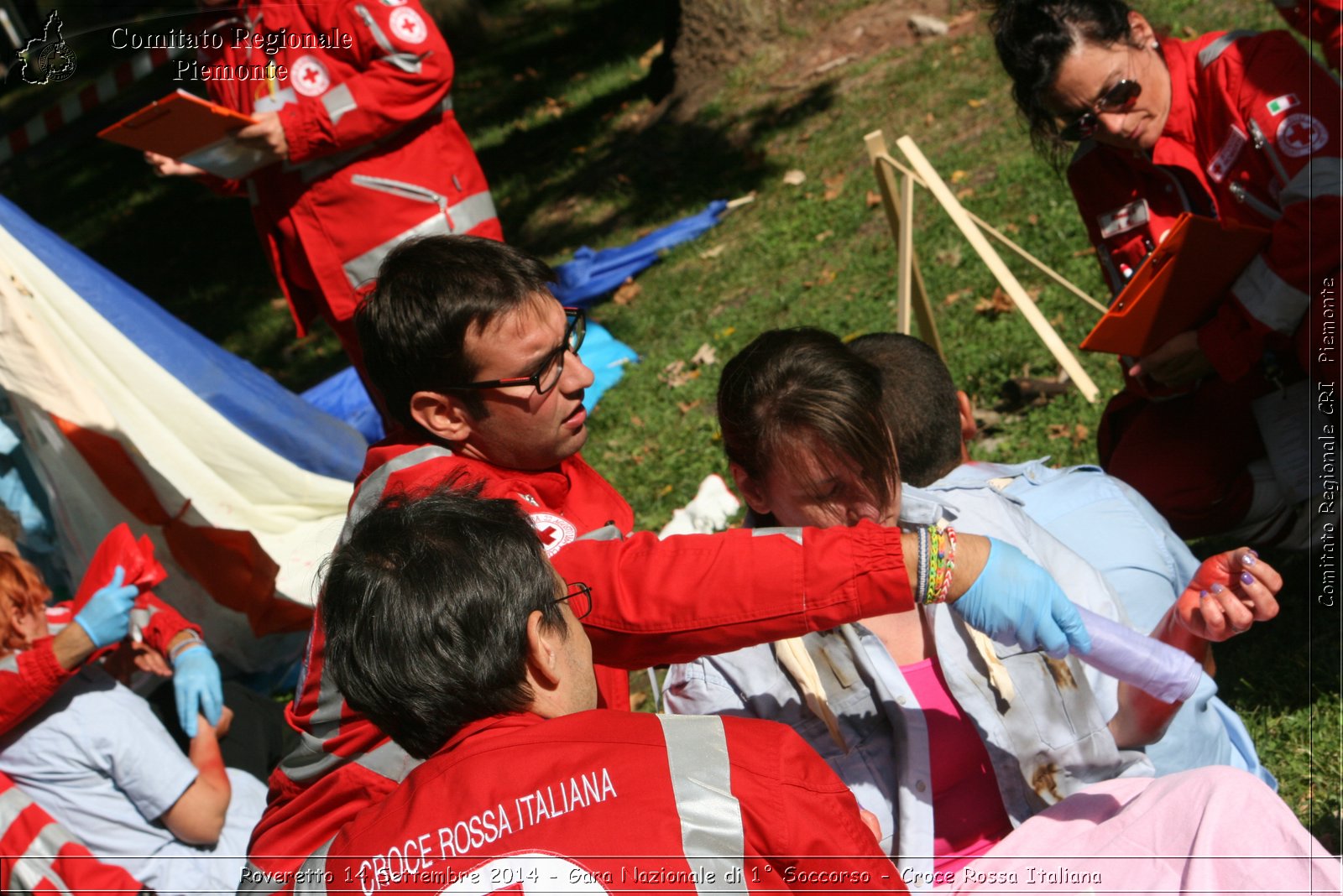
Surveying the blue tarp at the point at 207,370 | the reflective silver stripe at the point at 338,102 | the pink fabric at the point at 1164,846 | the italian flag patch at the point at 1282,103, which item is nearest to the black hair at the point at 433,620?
the pink fabric at the point at 1164,846

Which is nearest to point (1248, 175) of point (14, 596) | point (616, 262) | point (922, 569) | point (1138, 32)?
point (1138, 32)

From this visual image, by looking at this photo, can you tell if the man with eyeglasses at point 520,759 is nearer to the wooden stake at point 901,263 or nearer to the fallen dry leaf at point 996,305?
the wooden stake at point 901,263

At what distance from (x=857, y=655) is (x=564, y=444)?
82 cm

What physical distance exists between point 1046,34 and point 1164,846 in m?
2.22

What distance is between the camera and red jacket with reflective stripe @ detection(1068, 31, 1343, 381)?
9.81ft

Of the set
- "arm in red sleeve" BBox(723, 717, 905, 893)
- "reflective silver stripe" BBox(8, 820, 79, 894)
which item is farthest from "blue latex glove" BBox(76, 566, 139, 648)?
"arm in red sleeve" BBox(723, 717, 905, 893)

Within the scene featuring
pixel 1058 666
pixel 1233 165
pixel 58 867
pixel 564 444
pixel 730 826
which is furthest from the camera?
pixel 58 867

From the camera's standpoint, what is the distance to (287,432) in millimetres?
5438

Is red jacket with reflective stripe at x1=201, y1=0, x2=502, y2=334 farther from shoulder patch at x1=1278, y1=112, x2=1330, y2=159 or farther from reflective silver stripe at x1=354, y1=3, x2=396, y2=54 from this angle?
shoulder patch at x1=1278, y1=112, x2=1330, y2=159

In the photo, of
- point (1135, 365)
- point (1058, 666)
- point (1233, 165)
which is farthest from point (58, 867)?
point (1233, 165)

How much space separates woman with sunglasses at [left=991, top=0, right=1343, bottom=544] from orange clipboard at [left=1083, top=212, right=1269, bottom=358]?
47 millimetres

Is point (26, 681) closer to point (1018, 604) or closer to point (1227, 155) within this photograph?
point (1018, 604)

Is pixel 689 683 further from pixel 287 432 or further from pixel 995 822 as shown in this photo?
pixel 287 432

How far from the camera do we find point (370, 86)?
4.32 meters
